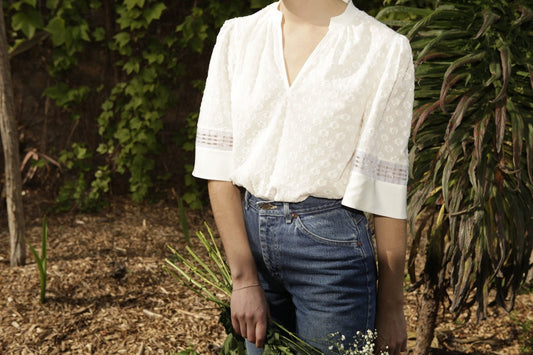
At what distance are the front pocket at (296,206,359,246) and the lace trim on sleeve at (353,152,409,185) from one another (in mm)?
107

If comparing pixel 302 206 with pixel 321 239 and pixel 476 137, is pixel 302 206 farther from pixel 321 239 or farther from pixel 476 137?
pixel 476 137

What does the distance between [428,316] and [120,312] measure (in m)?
1.52

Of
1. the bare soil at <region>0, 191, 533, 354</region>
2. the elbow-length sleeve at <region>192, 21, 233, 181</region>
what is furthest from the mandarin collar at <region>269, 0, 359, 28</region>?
the bare soil at <region>0, 191, 533, 354</region>

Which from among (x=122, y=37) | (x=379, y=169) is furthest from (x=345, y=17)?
(x=122, y=37)

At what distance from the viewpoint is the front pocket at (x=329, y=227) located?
115 cm

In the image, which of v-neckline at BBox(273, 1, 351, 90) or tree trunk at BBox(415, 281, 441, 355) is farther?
tree trunk at BBox(415, 281, 441, 355)

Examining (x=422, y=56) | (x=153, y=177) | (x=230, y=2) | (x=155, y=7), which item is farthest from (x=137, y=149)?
(x=422, y=56)

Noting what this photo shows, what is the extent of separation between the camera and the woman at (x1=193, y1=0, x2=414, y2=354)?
114 centimetres

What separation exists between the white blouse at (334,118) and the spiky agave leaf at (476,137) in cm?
101

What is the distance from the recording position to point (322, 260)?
1.16m

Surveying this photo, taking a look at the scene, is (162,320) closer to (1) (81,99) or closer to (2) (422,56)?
(2) (422,56)

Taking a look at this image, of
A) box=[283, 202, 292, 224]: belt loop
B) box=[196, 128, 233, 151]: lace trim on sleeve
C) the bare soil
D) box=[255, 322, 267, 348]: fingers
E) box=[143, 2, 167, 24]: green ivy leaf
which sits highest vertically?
box=[143, 2, 167, 24]: green ivy leaf

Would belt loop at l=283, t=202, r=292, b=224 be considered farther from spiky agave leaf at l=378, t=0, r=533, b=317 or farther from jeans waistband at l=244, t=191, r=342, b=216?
spiky agave leaf at l=378, t=0, r=533, b=317

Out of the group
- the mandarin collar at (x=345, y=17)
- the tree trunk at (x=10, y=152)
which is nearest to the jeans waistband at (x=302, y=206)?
the mandarin collar at (x=345, y=17)
